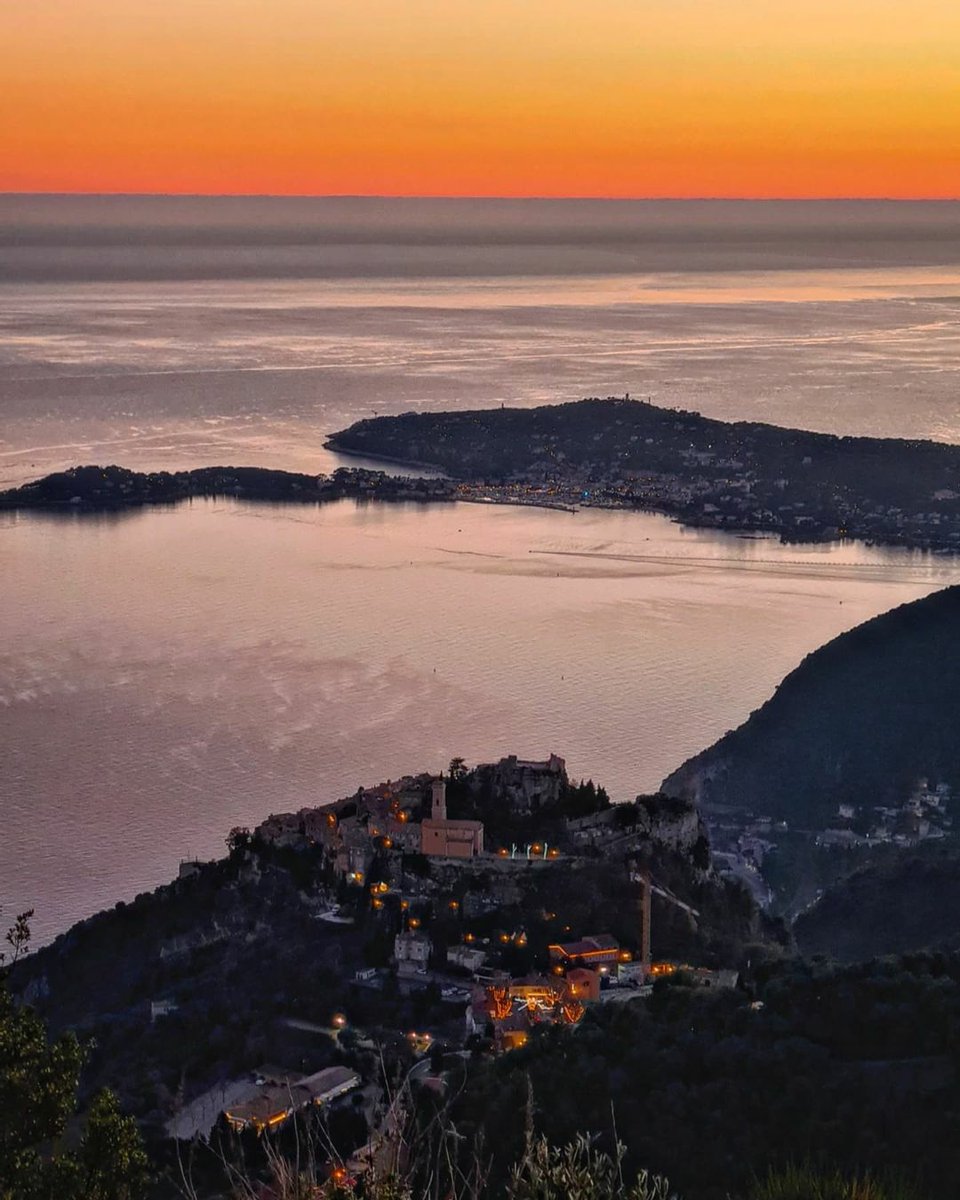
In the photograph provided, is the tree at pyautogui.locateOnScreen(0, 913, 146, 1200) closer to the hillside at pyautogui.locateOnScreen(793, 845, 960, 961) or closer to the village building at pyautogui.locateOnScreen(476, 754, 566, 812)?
the hillside at pyautogui.locateOnScreen(793, 845, 960, 961)

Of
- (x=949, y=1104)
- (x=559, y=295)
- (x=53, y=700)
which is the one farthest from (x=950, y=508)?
(x=559, y=295)

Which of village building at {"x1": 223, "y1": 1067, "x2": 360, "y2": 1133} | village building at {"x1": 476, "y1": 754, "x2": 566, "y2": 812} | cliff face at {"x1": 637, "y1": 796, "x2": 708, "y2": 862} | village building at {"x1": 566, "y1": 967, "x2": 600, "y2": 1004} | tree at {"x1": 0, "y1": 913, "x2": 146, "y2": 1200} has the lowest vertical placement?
village building at {"x1": 223, "y1": 1067, "x2": 360, "y2": 1133}

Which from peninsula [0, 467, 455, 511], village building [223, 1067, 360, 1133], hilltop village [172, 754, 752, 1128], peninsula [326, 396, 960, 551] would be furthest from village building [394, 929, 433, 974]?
peninsula [0, 467, 455, 511]

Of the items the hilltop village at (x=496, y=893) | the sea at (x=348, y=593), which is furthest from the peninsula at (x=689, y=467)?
the hilltop village at (x=496, y=893)

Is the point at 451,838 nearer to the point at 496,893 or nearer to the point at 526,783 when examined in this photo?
the point at 496,893

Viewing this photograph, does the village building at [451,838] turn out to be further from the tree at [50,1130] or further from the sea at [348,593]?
the tree at [50,1130]

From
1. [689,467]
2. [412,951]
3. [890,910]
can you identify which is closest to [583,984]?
[412,951]
